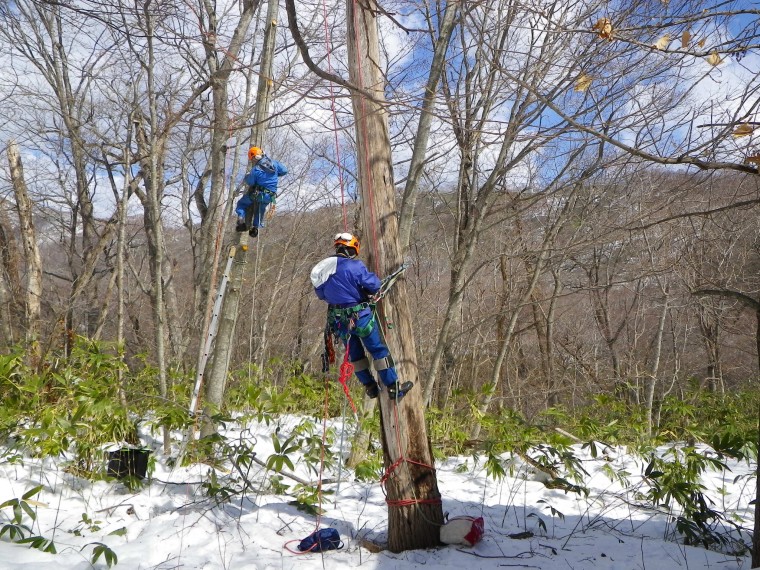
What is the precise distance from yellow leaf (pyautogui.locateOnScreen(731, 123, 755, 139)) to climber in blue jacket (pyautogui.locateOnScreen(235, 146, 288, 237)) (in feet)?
12.3

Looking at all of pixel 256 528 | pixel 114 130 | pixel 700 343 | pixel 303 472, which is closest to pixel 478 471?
pixel 303 472

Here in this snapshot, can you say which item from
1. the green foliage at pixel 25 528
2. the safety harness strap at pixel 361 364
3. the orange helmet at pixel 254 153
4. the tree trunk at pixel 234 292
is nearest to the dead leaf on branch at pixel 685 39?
the safety harness strap at pixel 361 364

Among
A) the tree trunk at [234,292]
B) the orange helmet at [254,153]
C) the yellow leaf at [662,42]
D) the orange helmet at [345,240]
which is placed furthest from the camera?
the orange helmet at [254,153]

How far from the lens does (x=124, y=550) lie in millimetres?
3465

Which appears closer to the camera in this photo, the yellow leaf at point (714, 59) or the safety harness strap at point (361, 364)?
the yellow leaf at point (714, 59)

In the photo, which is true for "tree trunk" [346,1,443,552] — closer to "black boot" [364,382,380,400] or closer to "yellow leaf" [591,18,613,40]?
"black boot" [364,382,380,400]

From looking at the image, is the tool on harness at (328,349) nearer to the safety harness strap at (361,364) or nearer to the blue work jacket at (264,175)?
the safety harness strap at (361,364)

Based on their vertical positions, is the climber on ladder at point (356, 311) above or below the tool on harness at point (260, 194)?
below

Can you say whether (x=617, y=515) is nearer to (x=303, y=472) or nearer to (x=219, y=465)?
(x=303, y=472)

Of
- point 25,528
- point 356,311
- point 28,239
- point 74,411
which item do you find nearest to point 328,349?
point 356,311

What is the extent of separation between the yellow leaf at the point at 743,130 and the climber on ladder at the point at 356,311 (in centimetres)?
213

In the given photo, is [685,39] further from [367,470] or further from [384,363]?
[367,470]

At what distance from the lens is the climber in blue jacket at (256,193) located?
5141 mm

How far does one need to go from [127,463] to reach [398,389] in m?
2.44
